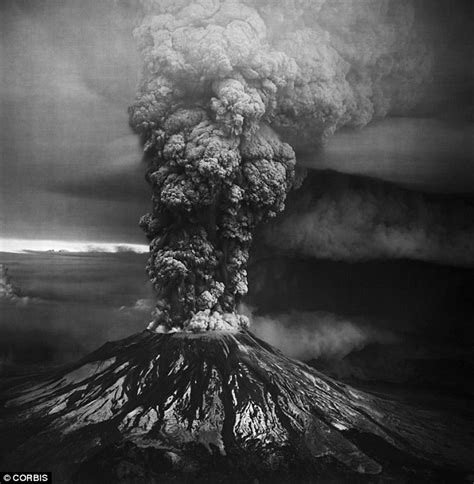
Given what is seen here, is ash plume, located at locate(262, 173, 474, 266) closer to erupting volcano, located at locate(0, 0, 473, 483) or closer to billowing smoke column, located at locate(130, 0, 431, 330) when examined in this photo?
erupting volcano, located at locate(0, 0, 473, 483)

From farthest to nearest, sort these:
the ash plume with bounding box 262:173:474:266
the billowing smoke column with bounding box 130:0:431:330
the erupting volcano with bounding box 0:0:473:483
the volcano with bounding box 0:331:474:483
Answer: the ash plume with bounding box 262:173:474:266 < the billowing smoke column with bounding box 130:0:431:330 < the erupting volcano with bounding box 0:0:473:483 < the volcano with bounding box 0:331:474:483

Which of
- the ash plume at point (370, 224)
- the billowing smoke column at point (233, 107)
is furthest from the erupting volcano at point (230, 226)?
the ash plume at point (370, 224)

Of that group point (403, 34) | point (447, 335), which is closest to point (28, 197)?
point (403, 34)

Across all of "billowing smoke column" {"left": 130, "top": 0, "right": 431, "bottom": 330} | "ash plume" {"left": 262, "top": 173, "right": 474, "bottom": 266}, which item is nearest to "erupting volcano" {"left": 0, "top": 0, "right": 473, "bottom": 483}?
"billowing smoke column" {"left": 130, "top": 0, "right": 431, "bottom": 330}

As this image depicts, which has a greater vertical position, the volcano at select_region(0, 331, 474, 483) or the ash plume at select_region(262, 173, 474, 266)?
the ash plume at select_region(262, 173, 474, 266)

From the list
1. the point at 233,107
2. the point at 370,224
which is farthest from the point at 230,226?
the point at 370,224

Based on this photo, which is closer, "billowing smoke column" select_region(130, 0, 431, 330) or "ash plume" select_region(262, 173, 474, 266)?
"billowing smoke column" select_region(130, 0, 431, 330)

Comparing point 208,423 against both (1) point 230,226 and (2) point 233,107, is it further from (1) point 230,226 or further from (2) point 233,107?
(2) point 233,107

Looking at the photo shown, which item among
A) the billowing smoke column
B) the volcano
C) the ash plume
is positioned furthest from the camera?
the ash plume
